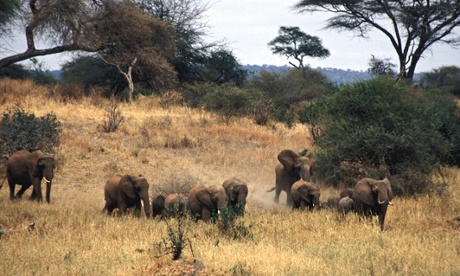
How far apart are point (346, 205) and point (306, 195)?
3.12 feet

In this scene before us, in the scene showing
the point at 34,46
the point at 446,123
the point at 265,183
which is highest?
the point at 34,46

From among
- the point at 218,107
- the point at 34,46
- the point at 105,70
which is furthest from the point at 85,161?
the point at 105,70

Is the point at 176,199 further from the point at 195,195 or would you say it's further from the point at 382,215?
the point at 382,215

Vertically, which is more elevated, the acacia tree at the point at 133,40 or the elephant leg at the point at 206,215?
the acacia tree at the point at 133,40

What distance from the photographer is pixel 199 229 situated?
399 inches

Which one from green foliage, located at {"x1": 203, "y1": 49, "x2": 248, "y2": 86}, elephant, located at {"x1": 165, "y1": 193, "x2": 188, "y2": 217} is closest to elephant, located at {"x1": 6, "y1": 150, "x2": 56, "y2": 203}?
elephant, located at {"x1": 165, "y1": 193, "x2": 188, "y2": 217}

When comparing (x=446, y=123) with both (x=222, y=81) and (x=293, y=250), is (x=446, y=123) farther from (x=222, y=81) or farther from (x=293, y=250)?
(x=222, y=81)

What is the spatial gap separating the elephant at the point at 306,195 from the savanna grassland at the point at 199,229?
289mm

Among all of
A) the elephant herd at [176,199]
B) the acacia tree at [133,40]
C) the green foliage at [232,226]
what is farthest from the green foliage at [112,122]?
the green foliage at [232,226]

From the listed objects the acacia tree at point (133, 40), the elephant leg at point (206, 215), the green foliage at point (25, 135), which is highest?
the acacia tree at point (133, 40)

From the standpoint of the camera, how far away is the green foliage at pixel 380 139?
15.1 m

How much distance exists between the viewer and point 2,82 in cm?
2425

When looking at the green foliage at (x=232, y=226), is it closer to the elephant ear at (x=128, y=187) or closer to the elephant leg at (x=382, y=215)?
the elephant ear at (x=128, y=187)

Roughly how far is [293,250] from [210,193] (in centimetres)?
272
